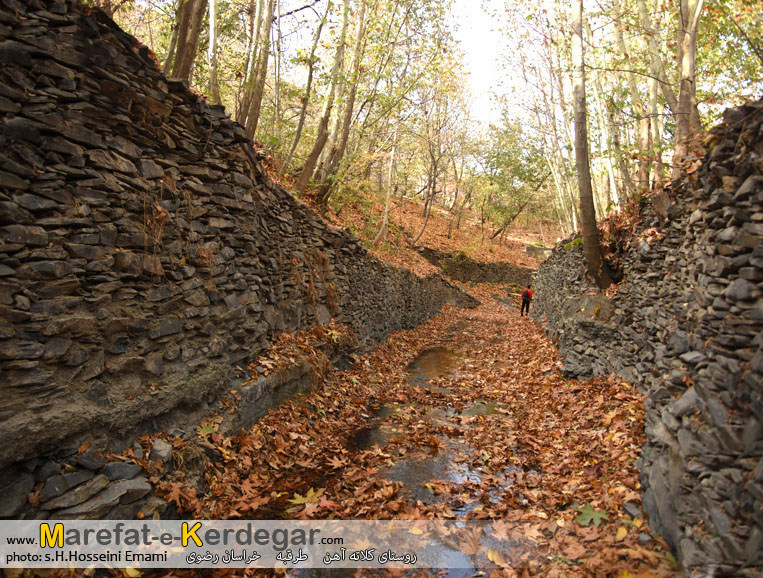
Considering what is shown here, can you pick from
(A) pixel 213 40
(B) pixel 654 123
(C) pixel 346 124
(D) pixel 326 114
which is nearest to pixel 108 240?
(A) pixel 213 40

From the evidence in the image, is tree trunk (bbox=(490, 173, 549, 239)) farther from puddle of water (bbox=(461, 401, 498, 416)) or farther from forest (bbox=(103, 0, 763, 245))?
puddle of water (bbox=(461, 401, 498, 416))

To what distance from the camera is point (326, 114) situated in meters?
11.2

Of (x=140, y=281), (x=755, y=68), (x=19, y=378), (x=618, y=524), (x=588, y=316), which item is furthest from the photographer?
(x=755, y=68)

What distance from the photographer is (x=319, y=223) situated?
30.8ft

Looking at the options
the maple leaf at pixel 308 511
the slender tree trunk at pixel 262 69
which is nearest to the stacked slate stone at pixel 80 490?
the maple leaf at pixel 308 511

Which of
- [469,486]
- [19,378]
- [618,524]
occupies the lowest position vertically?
[469,486]

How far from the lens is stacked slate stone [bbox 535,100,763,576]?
2760 millimetres

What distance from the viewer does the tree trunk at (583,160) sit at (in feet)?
28.4

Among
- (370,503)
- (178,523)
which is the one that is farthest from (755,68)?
(178,523)

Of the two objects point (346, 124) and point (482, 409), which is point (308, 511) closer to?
point (482, 409)

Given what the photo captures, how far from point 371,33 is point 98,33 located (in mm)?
10227

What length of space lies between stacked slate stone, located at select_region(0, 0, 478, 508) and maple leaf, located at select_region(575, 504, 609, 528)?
393cm

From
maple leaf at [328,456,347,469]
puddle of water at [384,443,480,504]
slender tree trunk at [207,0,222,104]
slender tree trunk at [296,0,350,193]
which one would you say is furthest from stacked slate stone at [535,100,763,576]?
slender tree trunk at [296,0,350,193]

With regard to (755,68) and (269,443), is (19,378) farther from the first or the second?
(755,68)
